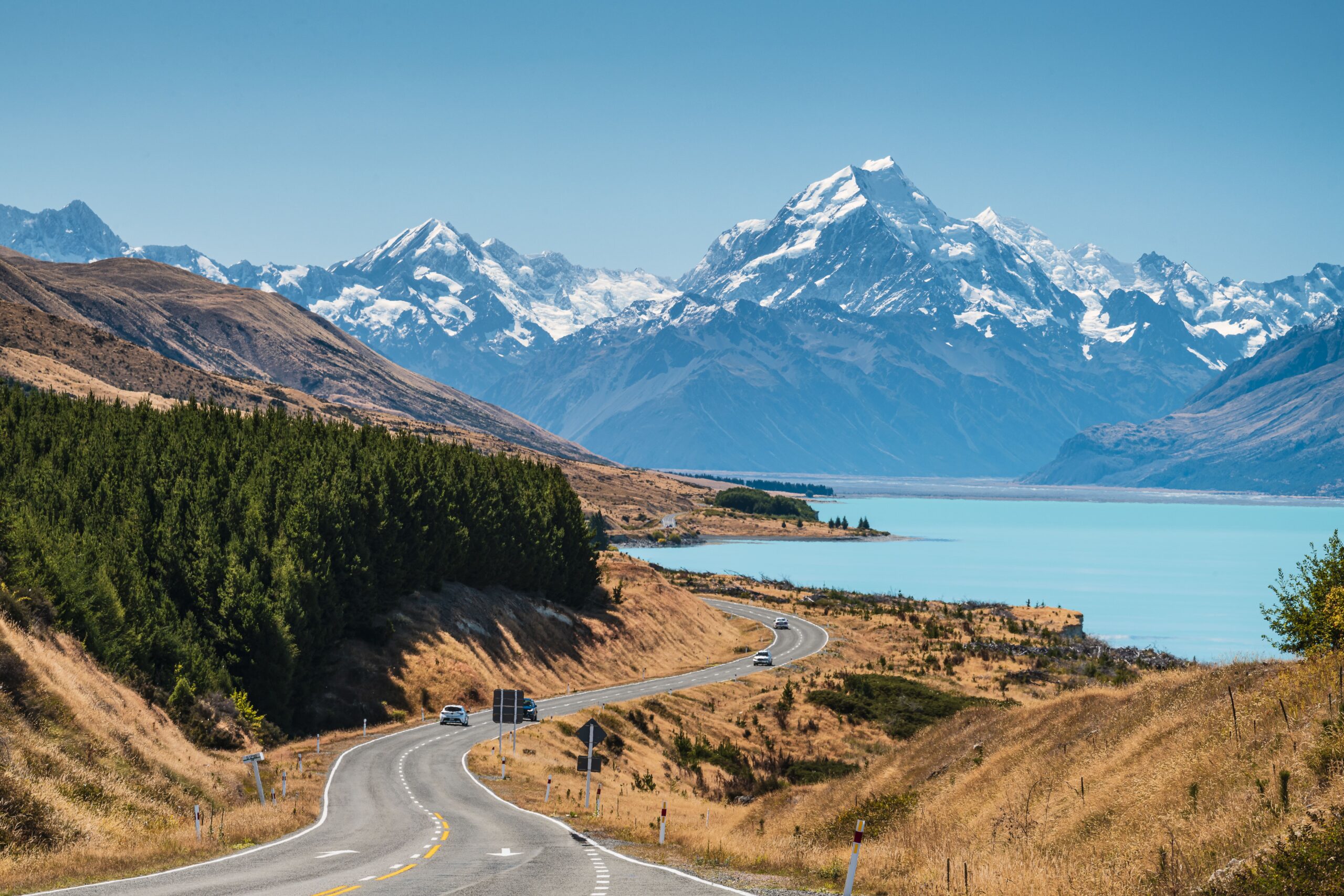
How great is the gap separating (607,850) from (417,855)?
531 cm

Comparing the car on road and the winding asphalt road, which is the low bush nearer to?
the car on road

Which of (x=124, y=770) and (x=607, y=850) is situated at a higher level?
(x=124, y=770)

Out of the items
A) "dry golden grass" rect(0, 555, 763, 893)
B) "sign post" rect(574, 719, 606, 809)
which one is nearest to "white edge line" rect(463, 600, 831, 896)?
"sign post" rect(574, 719, 606, 809)

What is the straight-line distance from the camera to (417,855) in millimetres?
30141

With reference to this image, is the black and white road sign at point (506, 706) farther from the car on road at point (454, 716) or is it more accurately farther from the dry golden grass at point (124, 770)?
the car on road at point (454, 716)

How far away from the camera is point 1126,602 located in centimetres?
18050

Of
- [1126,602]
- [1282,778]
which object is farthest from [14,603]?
[1126,602]

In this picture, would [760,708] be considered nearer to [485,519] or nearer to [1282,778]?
[485,519]

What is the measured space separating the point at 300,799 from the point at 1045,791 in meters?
26.5

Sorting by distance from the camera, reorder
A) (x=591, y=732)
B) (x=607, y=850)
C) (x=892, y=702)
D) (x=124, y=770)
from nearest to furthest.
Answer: (x=607, y=850)
(x=124, y=770)
(x=591, y=732)
(x=892, y=702)

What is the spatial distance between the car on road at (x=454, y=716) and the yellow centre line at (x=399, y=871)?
42048 mm

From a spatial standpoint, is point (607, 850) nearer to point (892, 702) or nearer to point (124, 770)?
point (124, 770)

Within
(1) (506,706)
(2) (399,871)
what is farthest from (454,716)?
(2) (399,871)

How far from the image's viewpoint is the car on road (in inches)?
2744
